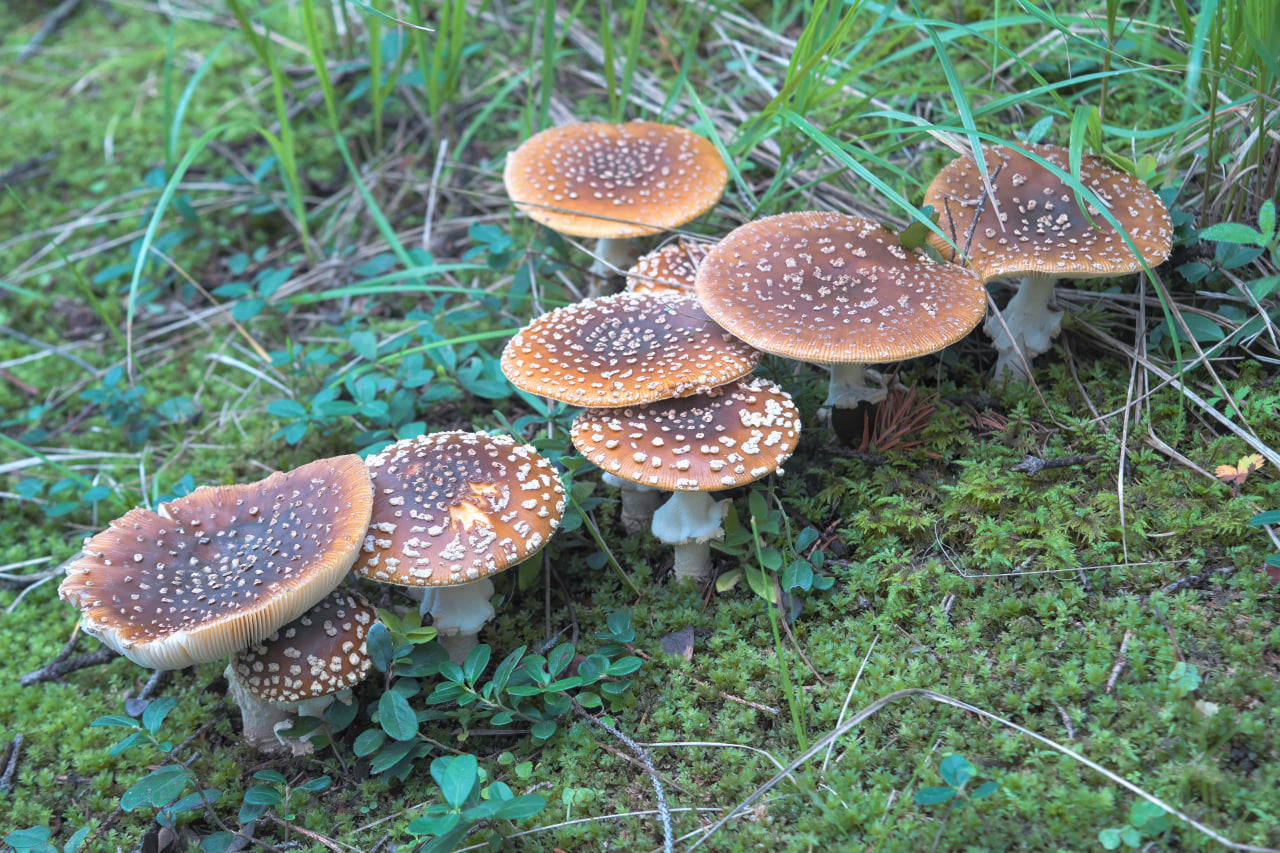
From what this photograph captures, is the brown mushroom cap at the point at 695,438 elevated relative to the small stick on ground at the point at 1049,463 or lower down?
elevated

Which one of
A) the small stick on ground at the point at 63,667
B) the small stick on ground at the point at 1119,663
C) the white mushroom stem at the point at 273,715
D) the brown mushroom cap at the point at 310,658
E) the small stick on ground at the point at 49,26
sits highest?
the small stick on ground at the point at 49,26

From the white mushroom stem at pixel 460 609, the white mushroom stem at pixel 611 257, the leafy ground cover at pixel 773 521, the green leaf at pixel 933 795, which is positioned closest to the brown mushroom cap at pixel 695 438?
the leafy ground cover at pixel 773 521

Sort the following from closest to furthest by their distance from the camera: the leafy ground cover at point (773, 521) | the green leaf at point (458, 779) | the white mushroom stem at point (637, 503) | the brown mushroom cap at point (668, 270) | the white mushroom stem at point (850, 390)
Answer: the green leaf at point (458, 779) < the leafy ground cover at point (773, 521) < the white mushroom stem at point (850, 390) < the white mushroom stem at point (637, 503) < the brown mushroom cap at point (668, 270)

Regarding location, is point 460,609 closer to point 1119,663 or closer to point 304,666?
point 304,666

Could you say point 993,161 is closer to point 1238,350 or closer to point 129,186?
point 1238,350

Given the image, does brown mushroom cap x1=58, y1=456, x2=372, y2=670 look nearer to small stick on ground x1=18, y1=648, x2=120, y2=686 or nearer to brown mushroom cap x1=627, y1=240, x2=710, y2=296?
small stick on ground x1=18, y1=648, x2=120, y2=686

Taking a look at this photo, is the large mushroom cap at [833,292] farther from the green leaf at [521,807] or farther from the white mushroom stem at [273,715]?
the white mushroom stem at [273,715]

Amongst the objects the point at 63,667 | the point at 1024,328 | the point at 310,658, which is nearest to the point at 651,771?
the point at 310,658
